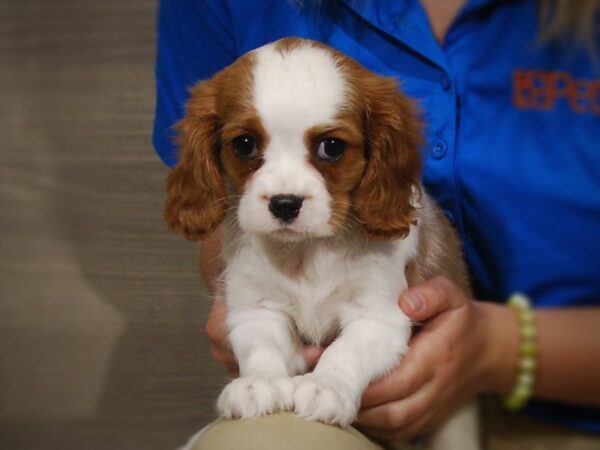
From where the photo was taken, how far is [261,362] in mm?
1021

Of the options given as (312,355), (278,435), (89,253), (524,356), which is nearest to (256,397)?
(278,435)

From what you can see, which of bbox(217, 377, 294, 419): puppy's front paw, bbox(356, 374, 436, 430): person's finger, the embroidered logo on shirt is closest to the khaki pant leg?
bbox(217, 377, 294, 419): puppy's front paw

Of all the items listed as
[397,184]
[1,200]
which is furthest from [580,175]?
[1,200]

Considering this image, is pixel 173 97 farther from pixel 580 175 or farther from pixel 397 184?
pixel 580 175

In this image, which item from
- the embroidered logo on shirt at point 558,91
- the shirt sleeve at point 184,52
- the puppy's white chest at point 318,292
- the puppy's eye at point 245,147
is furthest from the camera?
the shirt sleeve at point 184,52

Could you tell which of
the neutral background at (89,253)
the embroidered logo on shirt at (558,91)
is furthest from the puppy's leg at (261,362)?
the embroidered logo on shirt at (558,91)

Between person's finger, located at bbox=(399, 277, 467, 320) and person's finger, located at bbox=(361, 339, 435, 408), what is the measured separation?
0.06m

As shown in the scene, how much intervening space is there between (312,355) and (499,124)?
41cm

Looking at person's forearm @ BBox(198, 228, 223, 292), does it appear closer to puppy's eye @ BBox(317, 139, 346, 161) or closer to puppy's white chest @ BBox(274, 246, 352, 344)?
puppy's white chest @ BBox(274, 246, 352, 344)

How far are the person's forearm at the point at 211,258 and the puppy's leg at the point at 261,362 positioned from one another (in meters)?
0.10

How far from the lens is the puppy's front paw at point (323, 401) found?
0.94 m

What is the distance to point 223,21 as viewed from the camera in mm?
1283

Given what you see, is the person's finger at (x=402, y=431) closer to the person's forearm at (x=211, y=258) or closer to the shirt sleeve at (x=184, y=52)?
the person's forearm at (x=211, y=258)

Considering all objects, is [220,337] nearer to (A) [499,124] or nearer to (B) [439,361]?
(B) [439,361]
